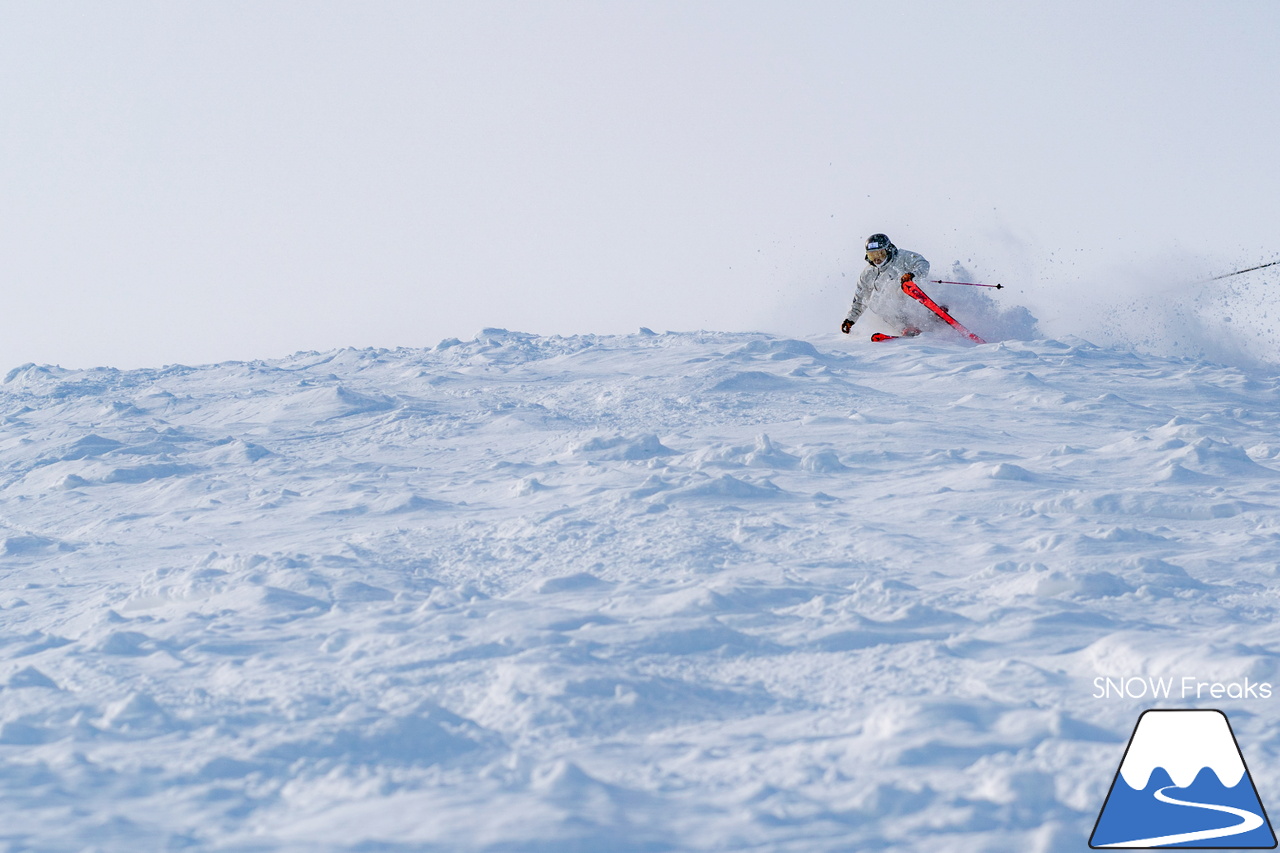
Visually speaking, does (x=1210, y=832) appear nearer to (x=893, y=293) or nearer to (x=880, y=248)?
(x=880, y=248)

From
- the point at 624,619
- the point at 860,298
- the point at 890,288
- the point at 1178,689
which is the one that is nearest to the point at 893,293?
the point at 890,288

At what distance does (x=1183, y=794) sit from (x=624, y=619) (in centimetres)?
212

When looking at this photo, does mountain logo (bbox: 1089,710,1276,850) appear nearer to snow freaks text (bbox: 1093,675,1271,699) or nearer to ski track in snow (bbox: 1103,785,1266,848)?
ski track in snow (bbox: 1103,785,1266,848)

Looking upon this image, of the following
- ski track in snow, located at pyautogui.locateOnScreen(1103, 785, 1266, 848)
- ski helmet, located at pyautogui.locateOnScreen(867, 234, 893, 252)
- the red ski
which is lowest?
ski track in snow, located at pyautogui.locateOnScreen(1103, 785, 1266, 848)

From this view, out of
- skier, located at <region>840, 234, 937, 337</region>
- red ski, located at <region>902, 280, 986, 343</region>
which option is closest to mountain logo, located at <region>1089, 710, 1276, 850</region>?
red ski, located at <region>902, 280, 986, 343</region>

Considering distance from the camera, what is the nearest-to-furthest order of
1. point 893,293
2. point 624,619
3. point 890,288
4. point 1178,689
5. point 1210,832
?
point 1210,832 < point 1178,689 < point 624,619 < point 890,288 < point 893,293

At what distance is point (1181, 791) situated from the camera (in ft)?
10.0

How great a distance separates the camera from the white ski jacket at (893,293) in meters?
12.0

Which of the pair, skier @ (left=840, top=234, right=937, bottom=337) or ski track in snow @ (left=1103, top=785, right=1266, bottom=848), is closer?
ski track in snow @ (left=1103, top=785, right=1266, bottom=848)

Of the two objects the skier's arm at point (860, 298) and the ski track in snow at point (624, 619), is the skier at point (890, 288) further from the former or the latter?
the ski track in snow at point (624, 619)

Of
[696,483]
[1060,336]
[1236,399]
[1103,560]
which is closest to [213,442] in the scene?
[696,483]

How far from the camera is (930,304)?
11.9 m

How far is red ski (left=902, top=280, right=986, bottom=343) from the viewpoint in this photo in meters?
11.9

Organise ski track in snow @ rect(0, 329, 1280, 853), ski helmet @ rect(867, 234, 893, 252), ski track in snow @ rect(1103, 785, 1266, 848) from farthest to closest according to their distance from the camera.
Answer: ski helmet @ rect(867, 234, 893, 252) → ski track in snow @ rect(0, 329, 1280, 853) → ski track in snow @ rect(1103, 785, 1266, 848)
